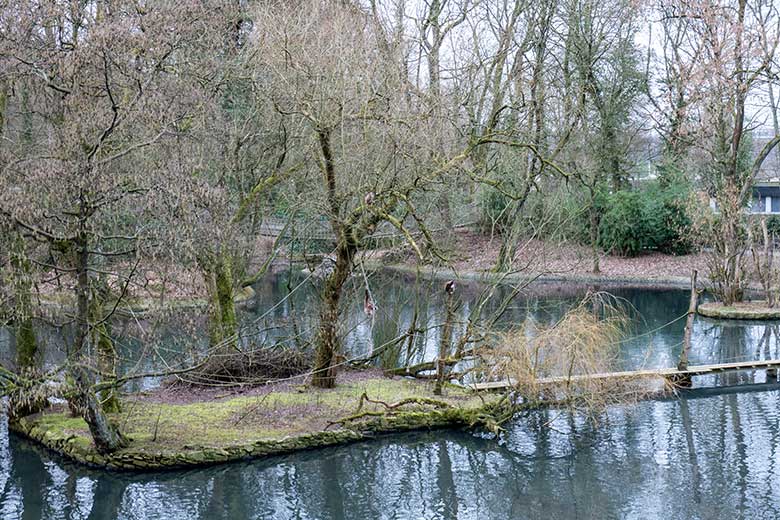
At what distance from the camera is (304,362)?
13.1 m

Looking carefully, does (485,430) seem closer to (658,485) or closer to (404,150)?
(658,485)

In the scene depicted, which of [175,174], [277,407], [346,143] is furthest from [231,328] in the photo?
[175,174]

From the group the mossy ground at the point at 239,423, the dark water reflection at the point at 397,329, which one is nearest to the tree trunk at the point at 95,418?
the mossy ground at the point at 239,423

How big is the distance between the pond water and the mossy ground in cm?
17

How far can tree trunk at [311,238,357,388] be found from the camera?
444 inches

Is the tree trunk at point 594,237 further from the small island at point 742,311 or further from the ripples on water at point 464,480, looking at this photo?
the ripples on water at point 464,480

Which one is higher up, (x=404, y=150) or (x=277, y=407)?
(x=404, y=150)

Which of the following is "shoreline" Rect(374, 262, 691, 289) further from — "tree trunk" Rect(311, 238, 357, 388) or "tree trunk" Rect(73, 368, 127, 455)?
"tree trunk" Rect(73, 368, 127, 455)

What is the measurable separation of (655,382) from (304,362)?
5493 millimetres

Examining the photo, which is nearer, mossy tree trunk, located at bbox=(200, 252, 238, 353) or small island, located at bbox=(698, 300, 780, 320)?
mossy tree trunk, located at bbox=(200, 252, 238, 353)

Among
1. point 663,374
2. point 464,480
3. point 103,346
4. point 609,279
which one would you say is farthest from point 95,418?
point 609,279

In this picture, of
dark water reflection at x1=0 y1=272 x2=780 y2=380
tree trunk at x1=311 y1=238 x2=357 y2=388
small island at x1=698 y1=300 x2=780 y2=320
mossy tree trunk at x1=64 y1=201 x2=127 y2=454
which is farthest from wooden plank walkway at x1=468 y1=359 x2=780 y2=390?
small island at x1=698 y1=300 x2=780 y2=320

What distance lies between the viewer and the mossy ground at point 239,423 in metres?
9.62

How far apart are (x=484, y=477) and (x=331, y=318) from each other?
328 cm
